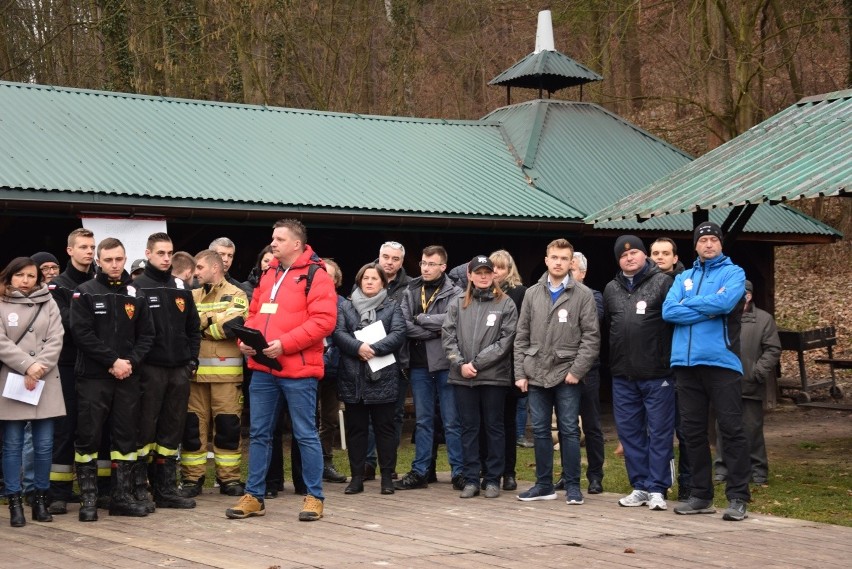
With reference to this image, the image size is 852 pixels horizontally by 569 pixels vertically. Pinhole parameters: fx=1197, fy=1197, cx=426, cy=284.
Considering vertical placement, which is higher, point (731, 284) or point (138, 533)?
point (731, 284)

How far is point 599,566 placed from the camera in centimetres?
641

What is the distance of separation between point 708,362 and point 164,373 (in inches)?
149

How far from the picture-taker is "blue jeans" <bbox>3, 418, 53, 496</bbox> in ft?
26.1

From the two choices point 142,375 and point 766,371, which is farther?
point 766,371

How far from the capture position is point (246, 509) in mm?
7926

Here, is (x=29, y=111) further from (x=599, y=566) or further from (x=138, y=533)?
(x=599, y=566)

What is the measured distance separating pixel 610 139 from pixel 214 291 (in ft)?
36.7

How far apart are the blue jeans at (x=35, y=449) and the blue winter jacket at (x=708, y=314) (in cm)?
431

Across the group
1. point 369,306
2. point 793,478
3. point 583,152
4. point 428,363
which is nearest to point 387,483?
point 428,363

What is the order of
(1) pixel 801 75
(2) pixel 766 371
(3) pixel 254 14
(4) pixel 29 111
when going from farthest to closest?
(1) pixel 801 75
(3) pixel 254 14
(4) pixel 29 111
(2) pixel 766 371

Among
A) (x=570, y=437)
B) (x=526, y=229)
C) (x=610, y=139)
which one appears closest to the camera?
(x=570, y=437)

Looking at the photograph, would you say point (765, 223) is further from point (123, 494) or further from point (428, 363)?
point (123, 494)

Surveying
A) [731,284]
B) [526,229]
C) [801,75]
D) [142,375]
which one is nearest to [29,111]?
[526,229]

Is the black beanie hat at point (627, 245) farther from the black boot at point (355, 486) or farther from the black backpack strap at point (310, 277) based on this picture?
the black boot at point (355, 486)
